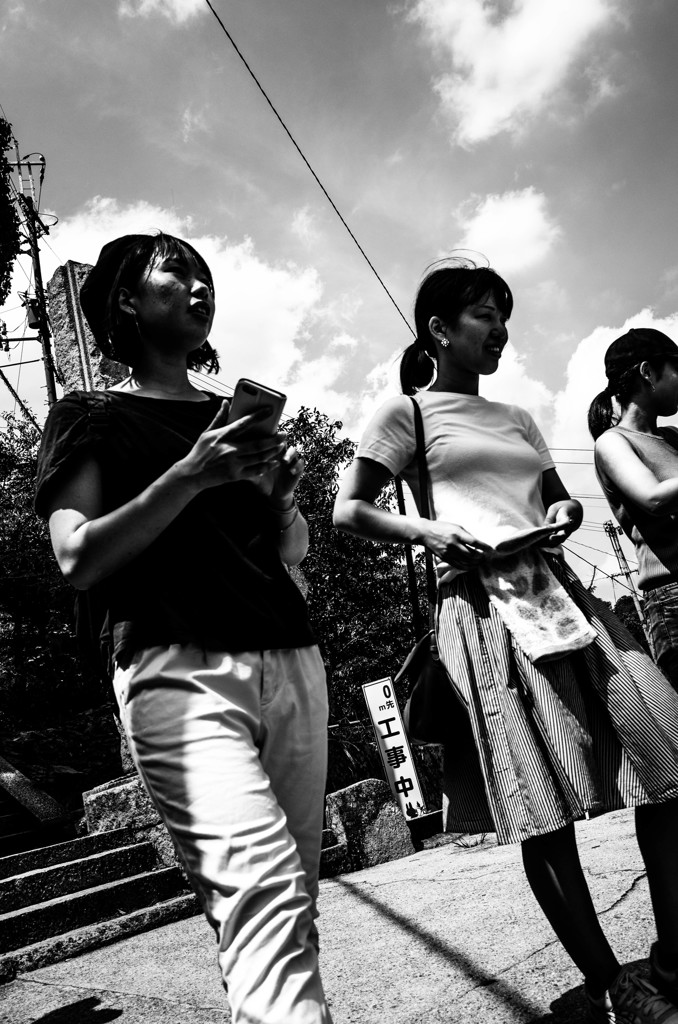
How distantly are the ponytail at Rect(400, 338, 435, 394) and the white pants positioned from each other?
3.67 ft

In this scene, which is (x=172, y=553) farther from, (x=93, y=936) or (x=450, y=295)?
(x=93, y=936)

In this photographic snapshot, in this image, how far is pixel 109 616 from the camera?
4.54 feet

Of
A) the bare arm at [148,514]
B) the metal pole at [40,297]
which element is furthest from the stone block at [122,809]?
the metal pole at [40,297]

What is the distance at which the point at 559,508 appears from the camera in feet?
6.55

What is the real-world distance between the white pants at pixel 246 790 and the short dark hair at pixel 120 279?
677 millimetres

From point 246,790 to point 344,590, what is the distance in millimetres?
10769

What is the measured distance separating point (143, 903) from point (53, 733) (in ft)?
30.5

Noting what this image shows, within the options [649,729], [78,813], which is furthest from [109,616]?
[78,813]

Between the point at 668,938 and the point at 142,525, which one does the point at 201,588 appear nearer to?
the point at 142,525

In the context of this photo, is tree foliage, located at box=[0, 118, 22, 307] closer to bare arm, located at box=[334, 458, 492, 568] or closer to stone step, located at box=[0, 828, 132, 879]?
stone step, located at box=[0, 828, 132, 879]

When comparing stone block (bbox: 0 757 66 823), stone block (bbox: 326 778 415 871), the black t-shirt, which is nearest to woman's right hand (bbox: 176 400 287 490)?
the black t-shirt

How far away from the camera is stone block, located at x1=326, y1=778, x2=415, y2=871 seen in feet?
19.4

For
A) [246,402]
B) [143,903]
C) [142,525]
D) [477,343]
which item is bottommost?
[143,903]

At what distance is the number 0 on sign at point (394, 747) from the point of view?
7590 millimetres
